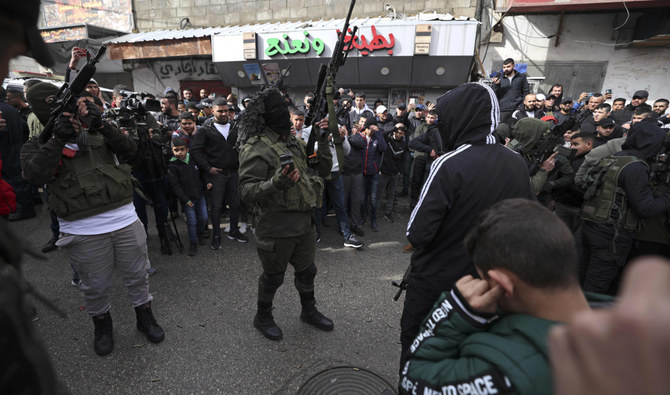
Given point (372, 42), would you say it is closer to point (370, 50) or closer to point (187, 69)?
point (370, 50)

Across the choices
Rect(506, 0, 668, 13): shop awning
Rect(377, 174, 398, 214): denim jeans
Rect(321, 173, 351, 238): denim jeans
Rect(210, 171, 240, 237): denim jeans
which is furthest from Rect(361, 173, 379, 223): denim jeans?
Rect(506, 0, 668, 13): shop awning

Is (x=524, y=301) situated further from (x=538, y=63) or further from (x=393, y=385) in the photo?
(x=538, y=63)

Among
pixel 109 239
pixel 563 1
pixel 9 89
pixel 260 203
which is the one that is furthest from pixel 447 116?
pixel 563 1

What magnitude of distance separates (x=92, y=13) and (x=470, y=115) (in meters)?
16.3

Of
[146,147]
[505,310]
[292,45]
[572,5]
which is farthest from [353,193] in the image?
[572,5]

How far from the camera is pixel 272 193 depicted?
2.42m

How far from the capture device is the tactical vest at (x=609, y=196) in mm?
2852

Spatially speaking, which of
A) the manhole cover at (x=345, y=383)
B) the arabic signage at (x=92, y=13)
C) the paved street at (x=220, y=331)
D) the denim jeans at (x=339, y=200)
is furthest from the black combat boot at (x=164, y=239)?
the arabic signage at (x=92, y=13)

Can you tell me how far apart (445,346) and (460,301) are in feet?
0.53

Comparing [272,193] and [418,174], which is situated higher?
[272,193]

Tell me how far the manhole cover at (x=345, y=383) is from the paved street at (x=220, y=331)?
0.07m

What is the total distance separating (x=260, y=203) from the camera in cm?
Answer: 260

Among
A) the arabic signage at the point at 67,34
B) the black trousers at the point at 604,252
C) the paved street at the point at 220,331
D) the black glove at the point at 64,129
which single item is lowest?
the paved street at the point at 220,331

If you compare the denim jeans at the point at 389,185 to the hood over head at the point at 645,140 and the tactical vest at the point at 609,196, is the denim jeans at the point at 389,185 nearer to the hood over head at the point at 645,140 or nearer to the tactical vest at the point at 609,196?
the tactical vest at the point at 609,196
